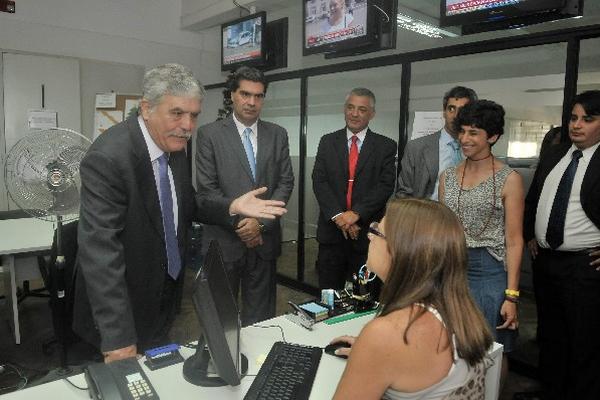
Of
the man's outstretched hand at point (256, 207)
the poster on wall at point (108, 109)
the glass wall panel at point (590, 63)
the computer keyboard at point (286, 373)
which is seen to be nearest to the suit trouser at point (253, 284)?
the man's outstretched hand at point (256, 207)

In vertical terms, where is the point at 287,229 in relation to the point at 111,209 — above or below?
below

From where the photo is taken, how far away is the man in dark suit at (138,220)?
1.39 m

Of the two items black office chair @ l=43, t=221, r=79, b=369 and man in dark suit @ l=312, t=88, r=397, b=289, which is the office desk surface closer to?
black office chair @ l=43, t=221, r=79, b=369

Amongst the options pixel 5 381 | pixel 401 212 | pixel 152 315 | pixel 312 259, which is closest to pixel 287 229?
pixel 312 259

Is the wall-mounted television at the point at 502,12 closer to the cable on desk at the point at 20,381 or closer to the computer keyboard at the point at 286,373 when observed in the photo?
the computer keyboard at the point at 286,373

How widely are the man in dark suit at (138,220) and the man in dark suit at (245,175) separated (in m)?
0.72

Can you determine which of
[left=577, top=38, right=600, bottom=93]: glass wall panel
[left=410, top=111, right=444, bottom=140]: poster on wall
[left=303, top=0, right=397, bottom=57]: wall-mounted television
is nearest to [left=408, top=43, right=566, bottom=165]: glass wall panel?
[left=410, top=111, right=444, bottom=140]: poster on wall

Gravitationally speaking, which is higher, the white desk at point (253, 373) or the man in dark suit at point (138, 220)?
the man in dark suit at point (138, 220)

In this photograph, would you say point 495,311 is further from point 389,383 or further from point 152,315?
point 152,315

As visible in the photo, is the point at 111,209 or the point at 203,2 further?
the point at 203,2

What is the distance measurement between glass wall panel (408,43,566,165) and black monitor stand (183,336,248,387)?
2.29 m

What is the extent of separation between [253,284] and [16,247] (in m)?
1.53

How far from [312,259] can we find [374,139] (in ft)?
8.09

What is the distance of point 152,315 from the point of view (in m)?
1.60
